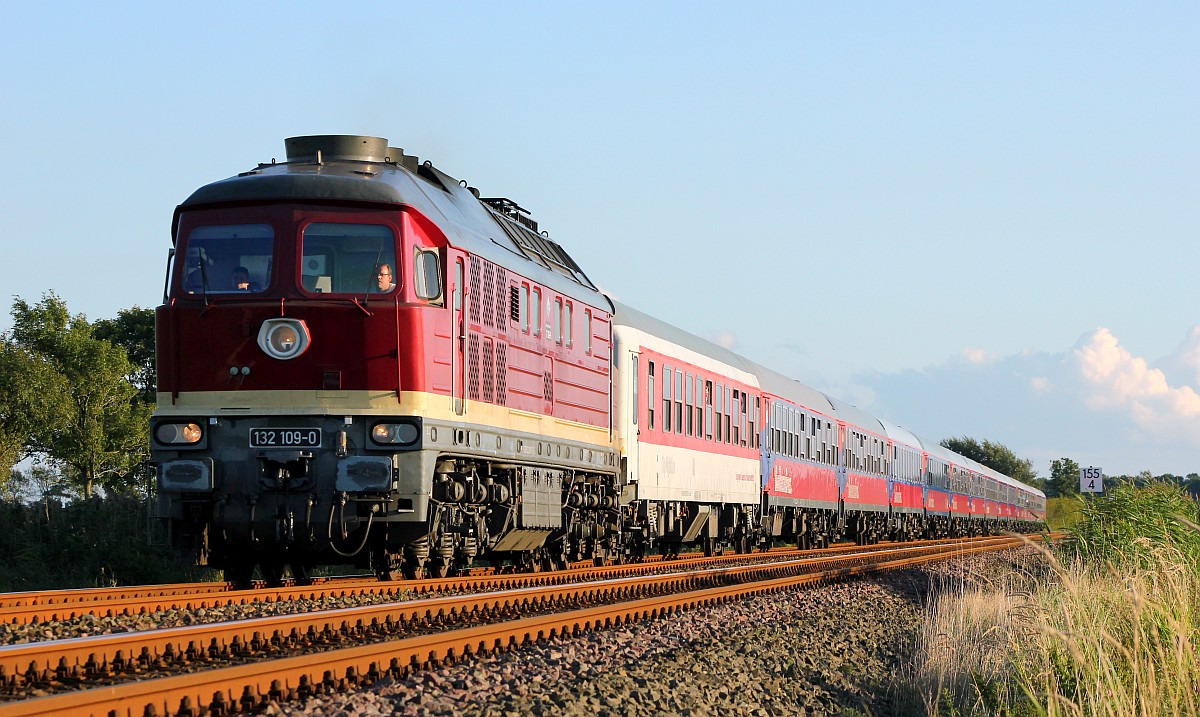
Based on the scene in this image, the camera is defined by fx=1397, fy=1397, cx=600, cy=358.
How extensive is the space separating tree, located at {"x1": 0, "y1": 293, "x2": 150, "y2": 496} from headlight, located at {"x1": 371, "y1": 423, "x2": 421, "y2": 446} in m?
38.8

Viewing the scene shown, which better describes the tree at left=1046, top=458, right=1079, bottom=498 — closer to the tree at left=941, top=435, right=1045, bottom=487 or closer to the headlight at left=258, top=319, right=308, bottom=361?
the tree at left=941, top=435, right=1045, bottom=487

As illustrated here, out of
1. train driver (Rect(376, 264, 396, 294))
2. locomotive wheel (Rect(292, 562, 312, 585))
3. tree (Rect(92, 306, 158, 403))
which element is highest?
tree (Rect(92, 306, 158, 403))

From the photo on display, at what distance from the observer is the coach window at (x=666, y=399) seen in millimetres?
21953

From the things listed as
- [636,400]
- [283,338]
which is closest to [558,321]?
[636,400]

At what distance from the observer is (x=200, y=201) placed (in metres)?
12.7

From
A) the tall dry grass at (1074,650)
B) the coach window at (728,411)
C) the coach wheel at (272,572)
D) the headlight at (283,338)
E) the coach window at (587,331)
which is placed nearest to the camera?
the tall dry grass at (1074,650)

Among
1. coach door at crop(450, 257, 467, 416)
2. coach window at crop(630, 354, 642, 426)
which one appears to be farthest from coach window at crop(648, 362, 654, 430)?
coach door at crop(450, 257, 467, 416)

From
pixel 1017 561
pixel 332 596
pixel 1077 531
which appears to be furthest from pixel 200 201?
pixel 1017 561

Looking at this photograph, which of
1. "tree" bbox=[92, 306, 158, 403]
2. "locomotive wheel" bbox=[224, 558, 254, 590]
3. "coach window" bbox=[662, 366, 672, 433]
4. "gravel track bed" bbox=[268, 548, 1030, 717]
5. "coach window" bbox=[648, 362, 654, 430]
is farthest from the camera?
"tree" bbox=[92, 306, 158, 403]

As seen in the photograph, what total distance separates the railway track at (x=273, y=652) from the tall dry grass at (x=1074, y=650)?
268 centimetres

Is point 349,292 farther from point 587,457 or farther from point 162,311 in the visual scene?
point 587,457

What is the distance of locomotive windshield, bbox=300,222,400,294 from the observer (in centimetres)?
1255

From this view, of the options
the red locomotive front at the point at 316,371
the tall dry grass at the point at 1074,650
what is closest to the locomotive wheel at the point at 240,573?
the red locomotive front at the point at 316,371

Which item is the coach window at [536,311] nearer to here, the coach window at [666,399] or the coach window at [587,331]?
the coach window at [587,331]
